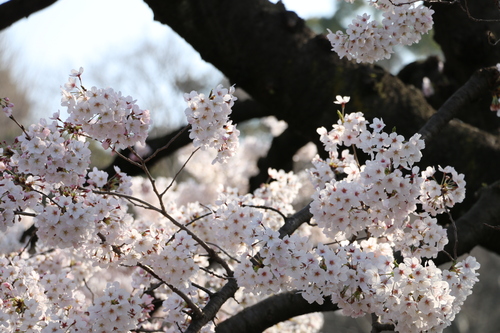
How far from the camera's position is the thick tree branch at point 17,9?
3.17 metres

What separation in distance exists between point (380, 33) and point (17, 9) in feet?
6.58

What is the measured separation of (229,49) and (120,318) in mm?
2024

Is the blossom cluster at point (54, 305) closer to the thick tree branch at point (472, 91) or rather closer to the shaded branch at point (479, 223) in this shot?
the shaded branch at point (479, 223)

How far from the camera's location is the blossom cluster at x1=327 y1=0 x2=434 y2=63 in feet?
9.28

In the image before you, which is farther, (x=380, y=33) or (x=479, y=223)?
(x=479, y=223)

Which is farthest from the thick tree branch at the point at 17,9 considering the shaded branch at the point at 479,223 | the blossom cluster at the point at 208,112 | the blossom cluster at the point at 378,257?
the shaded branch at the point at 479,223

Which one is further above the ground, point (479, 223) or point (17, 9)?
point (17, 9)

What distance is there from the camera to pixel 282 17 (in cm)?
382

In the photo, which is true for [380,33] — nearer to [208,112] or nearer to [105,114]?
[208,112]

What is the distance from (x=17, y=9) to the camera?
321 cm

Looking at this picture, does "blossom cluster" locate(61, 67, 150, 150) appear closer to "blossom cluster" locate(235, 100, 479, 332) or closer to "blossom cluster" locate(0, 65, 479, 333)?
"blossom cluster" locate(0, 65, 479, 333)

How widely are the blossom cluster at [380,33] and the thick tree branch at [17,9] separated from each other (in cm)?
168

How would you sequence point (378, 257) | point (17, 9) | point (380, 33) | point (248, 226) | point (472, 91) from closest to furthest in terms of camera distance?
point (378, 257)
point (248, 226)
point (380, 33)
point (472, 91)
point (17, 9)

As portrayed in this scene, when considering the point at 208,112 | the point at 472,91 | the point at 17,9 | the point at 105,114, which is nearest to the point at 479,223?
the point at 472,91
